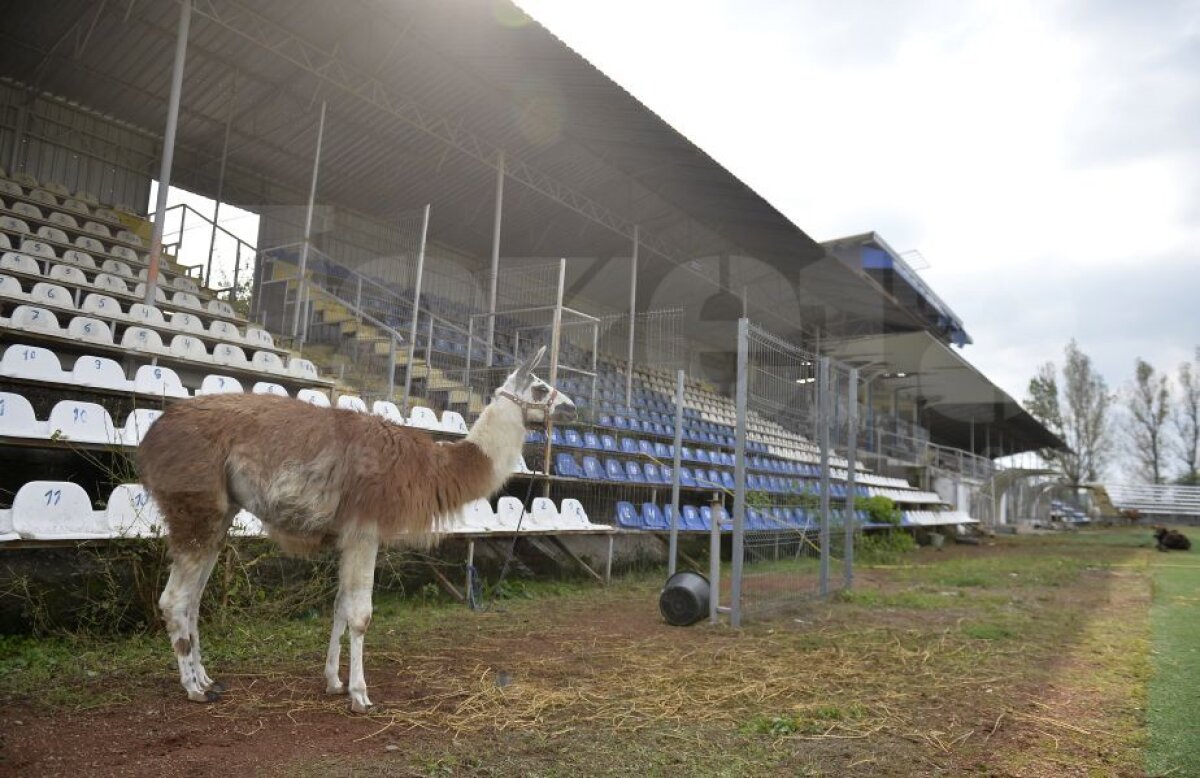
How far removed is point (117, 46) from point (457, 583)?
13.6m

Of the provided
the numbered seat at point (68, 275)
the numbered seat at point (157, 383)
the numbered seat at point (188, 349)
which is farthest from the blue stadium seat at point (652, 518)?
the numbered seat at point (68, 275)

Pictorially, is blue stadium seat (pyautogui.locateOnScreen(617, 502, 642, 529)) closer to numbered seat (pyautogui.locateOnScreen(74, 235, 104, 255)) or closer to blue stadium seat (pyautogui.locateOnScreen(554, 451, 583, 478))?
blue stadium seat (pyautogui.locateOnScreen(554, 451, 583, 478))

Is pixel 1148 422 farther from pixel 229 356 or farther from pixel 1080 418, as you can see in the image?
pixel 229 356

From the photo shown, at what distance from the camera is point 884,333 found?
26797mm

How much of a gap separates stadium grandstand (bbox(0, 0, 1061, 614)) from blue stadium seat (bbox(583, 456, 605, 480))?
0.07 meters

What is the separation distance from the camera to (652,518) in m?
11.5

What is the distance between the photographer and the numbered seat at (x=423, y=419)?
8.68 metres

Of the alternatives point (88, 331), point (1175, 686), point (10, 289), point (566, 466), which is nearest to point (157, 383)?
point (88, 331)

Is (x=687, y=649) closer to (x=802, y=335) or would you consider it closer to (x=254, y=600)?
(x=254, y=600)

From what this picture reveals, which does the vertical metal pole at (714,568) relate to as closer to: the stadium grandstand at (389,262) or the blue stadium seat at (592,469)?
the stadium grandstand at (389,262)

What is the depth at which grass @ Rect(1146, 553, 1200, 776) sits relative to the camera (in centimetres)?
357

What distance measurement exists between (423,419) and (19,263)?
19.5ft

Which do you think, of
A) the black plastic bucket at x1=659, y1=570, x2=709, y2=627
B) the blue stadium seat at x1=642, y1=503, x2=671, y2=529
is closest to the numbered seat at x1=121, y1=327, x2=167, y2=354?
the black plastic bucket at x1=659, y1=570, x2=709, y2=627

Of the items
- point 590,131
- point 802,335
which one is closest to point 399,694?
point 590,131
